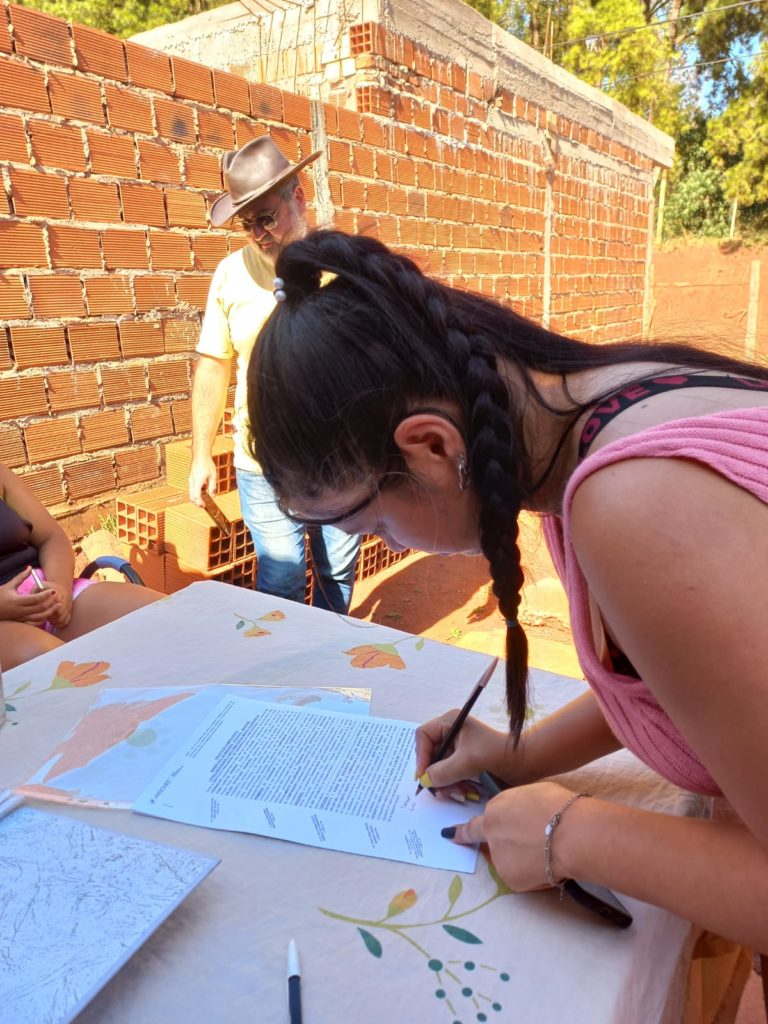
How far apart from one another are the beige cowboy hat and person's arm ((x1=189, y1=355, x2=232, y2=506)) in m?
0.54

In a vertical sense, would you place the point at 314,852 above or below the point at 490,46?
below

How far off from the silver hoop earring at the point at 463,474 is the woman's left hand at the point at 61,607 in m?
1.55

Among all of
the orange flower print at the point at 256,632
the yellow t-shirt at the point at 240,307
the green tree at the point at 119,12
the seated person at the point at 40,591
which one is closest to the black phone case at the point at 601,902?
the orange flower print at the point at 256,632

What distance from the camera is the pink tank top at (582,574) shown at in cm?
65

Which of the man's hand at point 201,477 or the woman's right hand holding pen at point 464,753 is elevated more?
the woman's right hand holding pen at point 464,753

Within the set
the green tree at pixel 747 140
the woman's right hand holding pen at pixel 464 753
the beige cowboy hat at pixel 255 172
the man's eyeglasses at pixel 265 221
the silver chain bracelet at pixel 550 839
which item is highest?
the green tree at pixel 747 140

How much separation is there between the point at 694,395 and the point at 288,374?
1.44ft

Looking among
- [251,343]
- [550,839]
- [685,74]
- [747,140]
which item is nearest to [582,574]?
[550,839]

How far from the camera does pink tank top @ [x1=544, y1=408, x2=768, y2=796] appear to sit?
25.6 inches

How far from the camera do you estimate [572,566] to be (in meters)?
0.78

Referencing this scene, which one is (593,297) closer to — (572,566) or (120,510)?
(120,510)

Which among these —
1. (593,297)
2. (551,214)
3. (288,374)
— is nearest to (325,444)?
(288,374)

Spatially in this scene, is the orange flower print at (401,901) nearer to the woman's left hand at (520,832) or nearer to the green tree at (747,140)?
the woman's left hand at (520,832)

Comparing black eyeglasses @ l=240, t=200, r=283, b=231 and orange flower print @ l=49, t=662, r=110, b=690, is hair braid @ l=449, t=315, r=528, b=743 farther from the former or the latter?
black eyeglasses @ l=240, t=200, r=283, b=231
